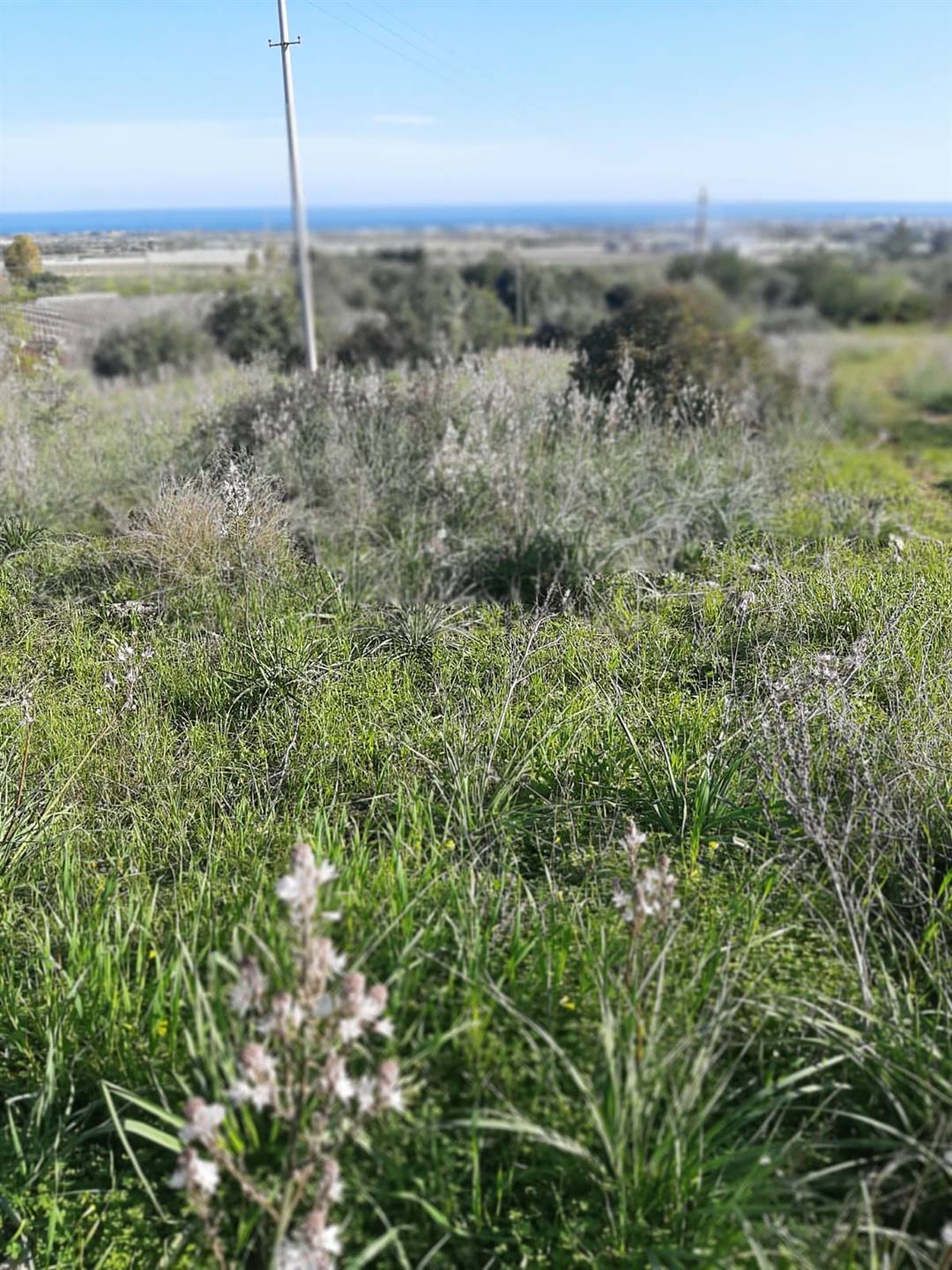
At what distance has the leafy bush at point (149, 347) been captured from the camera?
1431cm

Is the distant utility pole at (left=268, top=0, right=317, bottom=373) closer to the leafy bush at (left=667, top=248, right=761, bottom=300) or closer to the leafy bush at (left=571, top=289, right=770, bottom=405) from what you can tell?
the leafy bush at (left=571, top=289, right=770, bottom=405)

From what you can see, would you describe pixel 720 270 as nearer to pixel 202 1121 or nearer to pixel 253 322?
pixel 253 322

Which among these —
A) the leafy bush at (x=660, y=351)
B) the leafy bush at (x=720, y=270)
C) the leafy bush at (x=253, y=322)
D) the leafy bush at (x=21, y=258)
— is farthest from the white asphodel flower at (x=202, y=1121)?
the leafy bush at (x=720, y=270)

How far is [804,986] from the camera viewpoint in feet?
6.89

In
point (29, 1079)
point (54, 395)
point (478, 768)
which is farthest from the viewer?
point (54, 395)

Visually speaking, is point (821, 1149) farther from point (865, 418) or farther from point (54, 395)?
point (865, 418)

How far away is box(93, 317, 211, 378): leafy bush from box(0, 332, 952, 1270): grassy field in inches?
378

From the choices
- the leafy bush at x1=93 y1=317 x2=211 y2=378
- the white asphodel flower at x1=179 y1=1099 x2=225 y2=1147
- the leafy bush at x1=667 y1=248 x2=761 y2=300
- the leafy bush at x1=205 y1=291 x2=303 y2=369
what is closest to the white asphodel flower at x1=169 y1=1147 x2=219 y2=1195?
the white asphodel flower at x1=179 y1=1099 x2=225 y2=1147

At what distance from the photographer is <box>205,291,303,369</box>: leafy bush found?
14070mm

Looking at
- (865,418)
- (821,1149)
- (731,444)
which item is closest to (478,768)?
(821,1149)

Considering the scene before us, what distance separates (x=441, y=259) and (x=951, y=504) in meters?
20.3

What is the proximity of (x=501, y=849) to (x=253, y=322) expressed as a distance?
13103mm

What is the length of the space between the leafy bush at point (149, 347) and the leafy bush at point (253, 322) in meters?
0.33

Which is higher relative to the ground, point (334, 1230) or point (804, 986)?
point (334, 1230)
